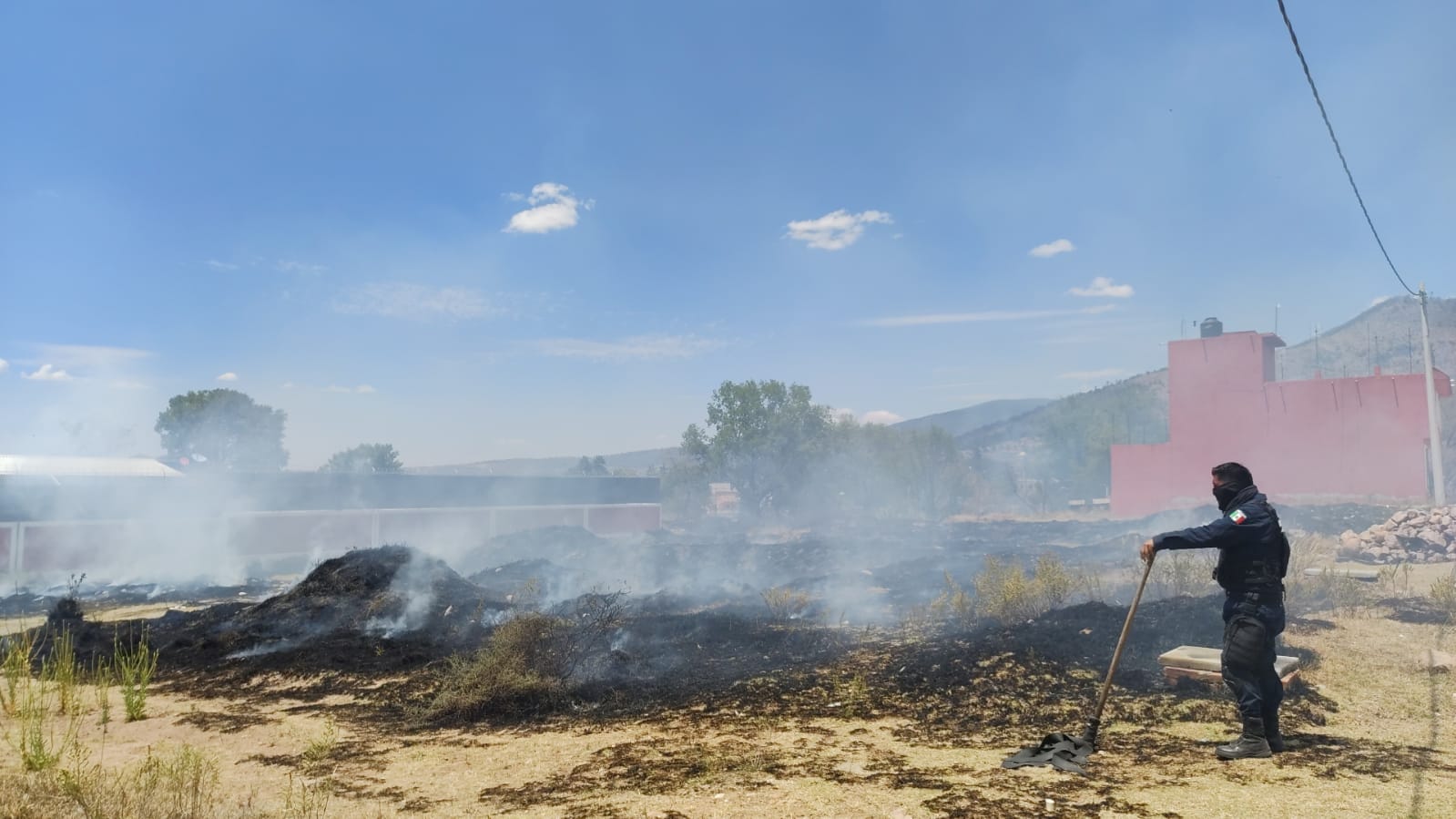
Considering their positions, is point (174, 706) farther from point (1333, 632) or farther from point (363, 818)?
point (1333, 632)

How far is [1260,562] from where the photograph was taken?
206 inches

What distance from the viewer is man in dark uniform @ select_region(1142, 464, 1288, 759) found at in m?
5.11

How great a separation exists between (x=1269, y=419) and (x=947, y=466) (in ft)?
94.4

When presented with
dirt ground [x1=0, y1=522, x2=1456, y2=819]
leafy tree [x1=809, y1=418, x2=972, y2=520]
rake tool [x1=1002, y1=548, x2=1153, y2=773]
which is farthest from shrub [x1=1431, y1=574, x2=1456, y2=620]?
leafy tree [x1=809, y1=418, x2=972, y2=520]

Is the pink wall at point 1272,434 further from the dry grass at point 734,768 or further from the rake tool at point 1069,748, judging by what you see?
the rake tool at point 1069,748

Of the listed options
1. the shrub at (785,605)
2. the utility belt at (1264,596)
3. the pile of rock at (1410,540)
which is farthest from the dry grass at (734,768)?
the pile of rock at (1410,540)

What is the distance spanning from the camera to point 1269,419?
111 ft

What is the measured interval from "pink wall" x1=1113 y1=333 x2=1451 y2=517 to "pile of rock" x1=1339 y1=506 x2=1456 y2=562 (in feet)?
46.6

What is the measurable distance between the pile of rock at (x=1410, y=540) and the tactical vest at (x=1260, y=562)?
54.8 feet

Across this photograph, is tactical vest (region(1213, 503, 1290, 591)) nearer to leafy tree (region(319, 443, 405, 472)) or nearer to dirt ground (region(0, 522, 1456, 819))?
dirt ground (region(0, 522, 1456, 819))

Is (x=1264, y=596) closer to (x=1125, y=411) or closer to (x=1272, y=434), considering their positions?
(x=1272, y=434)

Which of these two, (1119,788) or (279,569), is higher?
(1119,788)

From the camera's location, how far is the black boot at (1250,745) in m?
5.05

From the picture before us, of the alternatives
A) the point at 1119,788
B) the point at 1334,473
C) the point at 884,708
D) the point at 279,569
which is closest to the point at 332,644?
the point at 884,708
